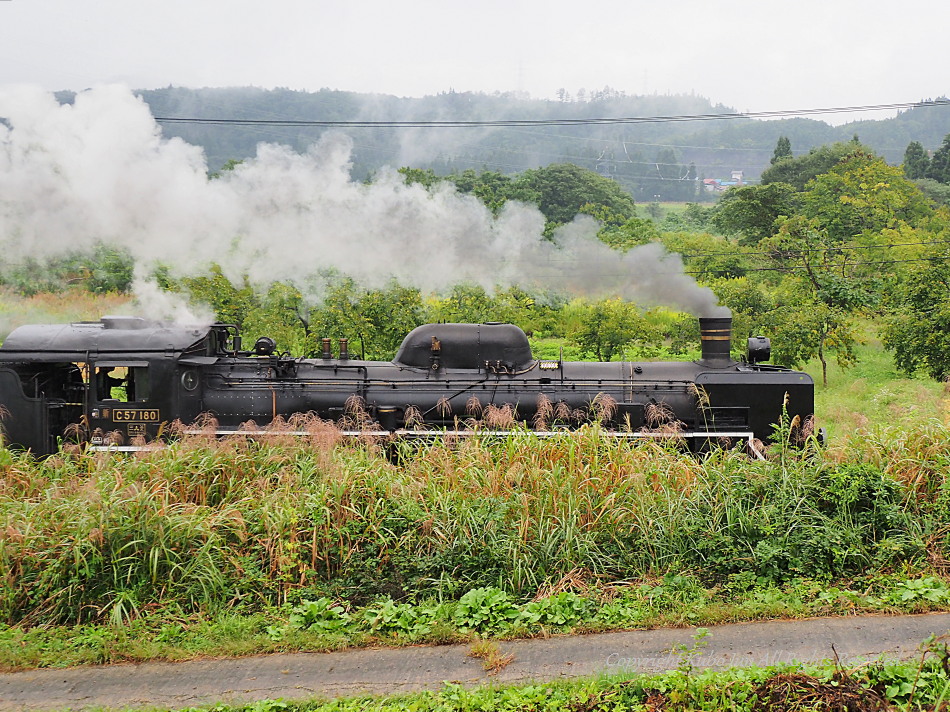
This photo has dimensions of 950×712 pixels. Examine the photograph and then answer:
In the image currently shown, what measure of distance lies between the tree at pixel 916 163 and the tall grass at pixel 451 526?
69.5 m

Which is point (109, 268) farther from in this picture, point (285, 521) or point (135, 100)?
point (285, 521)

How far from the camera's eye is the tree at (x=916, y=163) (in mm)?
68438

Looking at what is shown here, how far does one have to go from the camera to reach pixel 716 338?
13.2m

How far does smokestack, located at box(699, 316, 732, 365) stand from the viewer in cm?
1314

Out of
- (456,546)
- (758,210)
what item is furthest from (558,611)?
(758,210)

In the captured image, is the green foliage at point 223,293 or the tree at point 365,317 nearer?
the tree at point 365,317

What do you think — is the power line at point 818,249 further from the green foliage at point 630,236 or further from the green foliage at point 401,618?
the green foliage at point 401,618

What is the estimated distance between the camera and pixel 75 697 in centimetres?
608

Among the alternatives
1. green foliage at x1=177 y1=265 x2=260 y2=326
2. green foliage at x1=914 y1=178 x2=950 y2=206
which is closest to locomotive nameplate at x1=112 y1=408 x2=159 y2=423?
green foliage at x1=177 y1=265 x2=260 y2=326

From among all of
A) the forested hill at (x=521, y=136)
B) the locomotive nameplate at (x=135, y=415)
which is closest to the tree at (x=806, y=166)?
the forested hill at (x=521, y=136)

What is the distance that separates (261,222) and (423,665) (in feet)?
48.4

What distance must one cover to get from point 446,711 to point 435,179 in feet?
91.4

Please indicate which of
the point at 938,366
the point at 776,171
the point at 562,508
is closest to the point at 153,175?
the point at 562,508

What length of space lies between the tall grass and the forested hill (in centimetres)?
6688
